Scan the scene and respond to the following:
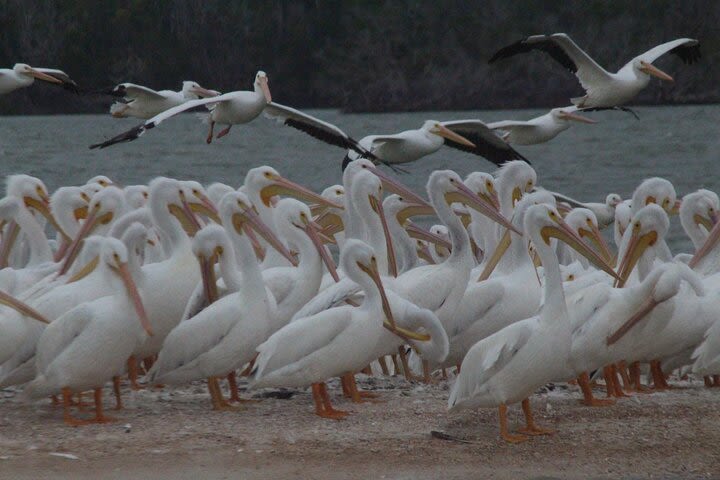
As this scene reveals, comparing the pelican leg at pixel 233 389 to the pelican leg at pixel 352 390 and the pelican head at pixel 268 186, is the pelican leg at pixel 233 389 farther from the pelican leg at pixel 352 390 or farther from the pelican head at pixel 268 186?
the pelican head at pixel 268 186

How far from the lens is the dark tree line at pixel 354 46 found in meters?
41.2

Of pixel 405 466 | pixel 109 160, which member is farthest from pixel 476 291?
pixel 109 160

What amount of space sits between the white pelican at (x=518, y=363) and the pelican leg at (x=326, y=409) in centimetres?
57

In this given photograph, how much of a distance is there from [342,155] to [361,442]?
104 feet

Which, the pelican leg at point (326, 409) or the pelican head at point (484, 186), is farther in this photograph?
the pelican head at point (484, 186)

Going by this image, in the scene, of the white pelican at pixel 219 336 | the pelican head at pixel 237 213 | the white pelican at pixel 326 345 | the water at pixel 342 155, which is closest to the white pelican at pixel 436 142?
the pelican head at pixel 237 213

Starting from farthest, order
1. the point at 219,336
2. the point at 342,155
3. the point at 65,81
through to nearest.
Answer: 1. the point at 342,155
2. the point at 65,81
3. the point at 219,336

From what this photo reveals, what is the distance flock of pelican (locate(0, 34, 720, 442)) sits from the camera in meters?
6.87

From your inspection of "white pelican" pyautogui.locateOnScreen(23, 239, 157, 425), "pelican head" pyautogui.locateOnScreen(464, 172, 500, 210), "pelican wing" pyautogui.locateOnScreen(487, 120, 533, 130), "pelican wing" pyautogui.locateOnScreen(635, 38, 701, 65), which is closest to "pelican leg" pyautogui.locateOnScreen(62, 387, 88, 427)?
"white pelican" pyautogui.locateOnScreen(23, 239, 157, 425)

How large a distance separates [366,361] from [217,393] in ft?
2.40

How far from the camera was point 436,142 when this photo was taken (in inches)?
451

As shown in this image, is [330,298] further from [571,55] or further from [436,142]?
[571,55]

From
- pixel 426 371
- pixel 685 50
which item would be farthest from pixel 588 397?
pixel 685 50

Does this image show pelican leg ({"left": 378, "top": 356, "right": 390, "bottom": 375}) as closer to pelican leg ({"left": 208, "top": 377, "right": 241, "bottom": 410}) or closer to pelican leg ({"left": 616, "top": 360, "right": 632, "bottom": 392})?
pelican leg ({"left": 616, "top": 360, "right": 632, "bottom": 392})
